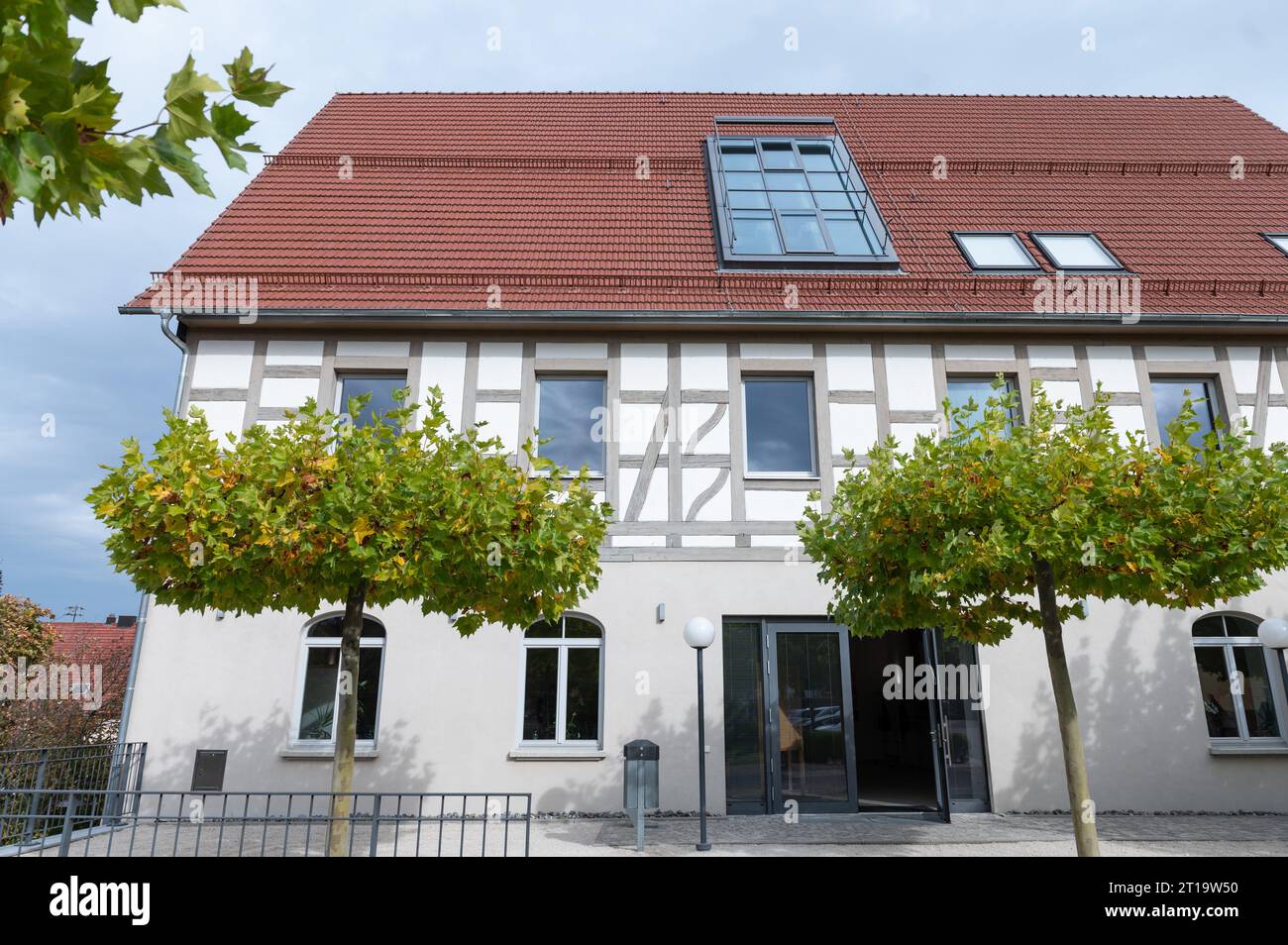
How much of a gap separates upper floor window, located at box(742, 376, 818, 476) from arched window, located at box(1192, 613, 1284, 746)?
5096 mm

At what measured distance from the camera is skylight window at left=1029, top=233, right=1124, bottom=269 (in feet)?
35.0

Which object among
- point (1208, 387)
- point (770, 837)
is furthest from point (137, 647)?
point (1208, 387)

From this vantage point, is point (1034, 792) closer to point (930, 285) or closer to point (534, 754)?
point (534, 754)

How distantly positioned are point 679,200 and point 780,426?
456 centimetres

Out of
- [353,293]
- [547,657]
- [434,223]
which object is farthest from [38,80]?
[434,223]

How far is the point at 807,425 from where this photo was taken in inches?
380

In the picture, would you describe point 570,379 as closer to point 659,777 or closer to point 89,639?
point 659,777

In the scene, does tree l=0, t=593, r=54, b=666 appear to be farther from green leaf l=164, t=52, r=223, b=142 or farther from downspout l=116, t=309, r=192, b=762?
green leaf l=164, t=52, r=223, b=142

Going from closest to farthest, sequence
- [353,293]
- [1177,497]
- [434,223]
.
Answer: [1177,497] < [353,293] < [434,223]

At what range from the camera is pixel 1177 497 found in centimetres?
526

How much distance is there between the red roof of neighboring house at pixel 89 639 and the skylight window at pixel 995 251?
627 inches

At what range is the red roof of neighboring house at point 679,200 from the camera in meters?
10.1

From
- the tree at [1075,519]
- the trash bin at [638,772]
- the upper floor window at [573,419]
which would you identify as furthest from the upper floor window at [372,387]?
the tree at [1075,519]
